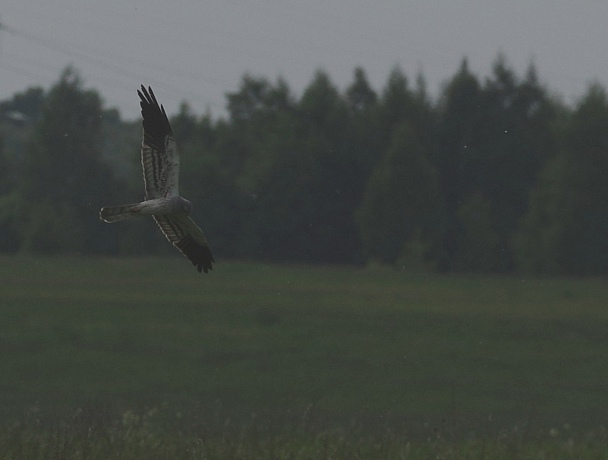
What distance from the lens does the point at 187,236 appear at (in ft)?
49.4

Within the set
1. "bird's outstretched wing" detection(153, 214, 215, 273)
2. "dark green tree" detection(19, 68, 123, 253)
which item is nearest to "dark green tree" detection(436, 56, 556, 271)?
"dark green tree" detection(19, 68, 123, 253)

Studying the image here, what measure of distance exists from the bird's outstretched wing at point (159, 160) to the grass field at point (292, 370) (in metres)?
2.16

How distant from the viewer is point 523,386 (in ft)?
79.3

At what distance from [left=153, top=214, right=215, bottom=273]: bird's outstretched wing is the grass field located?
1.58m

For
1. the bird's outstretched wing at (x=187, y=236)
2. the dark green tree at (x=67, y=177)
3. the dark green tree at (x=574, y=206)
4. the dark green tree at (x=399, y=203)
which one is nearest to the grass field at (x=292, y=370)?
the bird's outstretched wing at (x=187, y=236)

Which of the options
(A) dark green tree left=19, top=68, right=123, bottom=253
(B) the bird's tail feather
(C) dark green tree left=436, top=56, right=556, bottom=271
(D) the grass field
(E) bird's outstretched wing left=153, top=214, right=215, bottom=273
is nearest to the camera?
(B) the bird's tail feather

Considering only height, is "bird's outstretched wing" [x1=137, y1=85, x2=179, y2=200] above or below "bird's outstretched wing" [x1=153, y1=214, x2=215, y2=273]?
above

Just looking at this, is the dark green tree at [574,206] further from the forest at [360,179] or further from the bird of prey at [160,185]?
the bird of prey at [160,185]

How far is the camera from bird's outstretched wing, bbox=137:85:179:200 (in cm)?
1421

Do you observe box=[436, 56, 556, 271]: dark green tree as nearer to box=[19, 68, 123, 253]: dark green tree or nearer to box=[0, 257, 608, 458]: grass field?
box=[19, 68, 123, 253]: dark green tree

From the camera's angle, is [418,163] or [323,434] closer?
[323,434]

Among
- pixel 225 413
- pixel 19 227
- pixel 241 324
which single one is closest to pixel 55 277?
pixel 241 324

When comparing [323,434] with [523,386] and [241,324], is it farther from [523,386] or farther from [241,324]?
[241,324]

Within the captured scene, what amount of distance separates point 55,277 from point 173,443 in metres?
28.4
